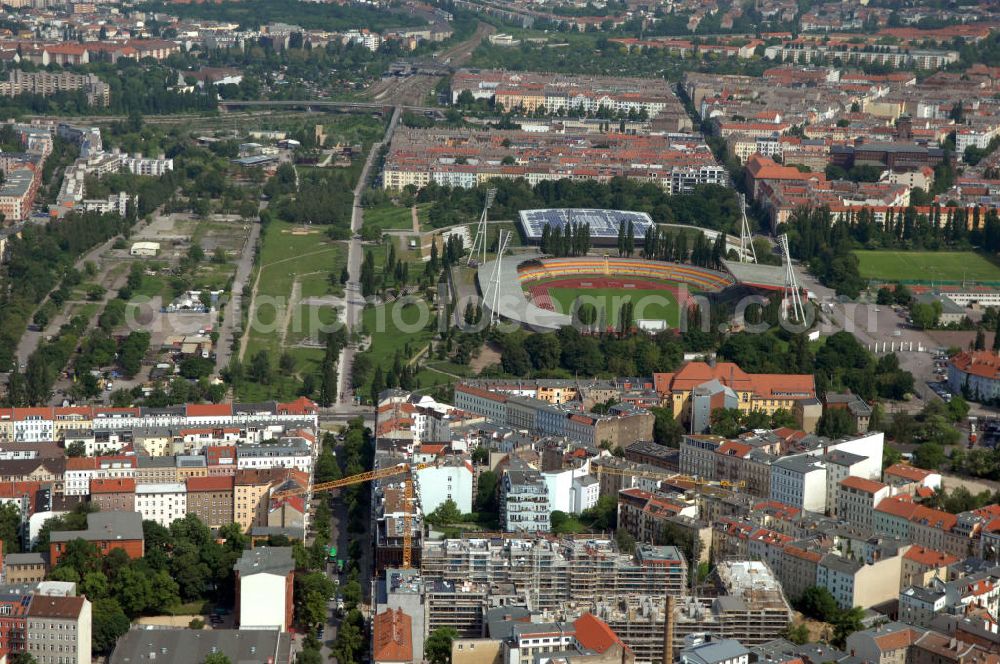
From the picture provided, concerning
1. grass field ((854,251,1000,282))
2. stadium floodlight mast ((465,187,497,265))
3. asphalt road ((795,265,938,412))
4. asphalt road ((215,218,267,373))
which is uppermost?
stadium floodlight mast ((465,187,497,265))

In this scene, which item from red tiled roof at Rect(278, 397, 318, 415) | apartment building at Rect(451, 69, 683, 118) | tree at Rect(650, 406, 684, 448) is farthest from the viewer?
apartment building at Rect(451, 69, 683, 118)

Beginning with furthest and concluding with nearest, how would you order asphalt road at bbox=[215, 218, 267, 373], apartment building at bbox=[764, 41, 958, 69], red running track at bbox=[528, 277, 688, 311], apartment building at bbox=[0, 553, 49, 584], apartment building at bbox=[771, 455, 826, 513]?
apartment building at bbox=[764, 41, 958, 69], red running track at bbox=[528, 277, 688, 311], asphalt road at bbox=[215, 218, 267, 373], apartment building at bbox=[771, 455, 826, 513], apartment building at bbox=[0, 553, 49, 584]

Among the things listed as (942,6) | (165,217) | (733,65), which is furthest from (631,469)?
(942,6)

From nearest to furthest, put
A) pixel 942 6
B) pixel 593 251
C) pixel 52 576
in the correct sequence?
pixel 52 576 → pixel 593 251 → pixel 942 6

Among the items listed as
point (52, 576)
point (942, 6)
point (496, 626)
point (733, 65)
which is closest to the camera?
point (496, 626)

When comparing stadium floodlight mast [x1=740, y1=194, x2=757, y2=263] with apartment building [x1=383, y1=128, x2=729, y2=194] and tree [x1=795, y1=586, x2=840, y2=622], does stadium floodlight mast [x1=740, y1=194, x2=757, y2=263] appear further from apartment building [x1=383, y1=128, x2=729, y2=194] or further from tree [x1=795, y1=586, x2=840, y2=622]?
tree [x1=795, y1=586, x2=840, y2=622]

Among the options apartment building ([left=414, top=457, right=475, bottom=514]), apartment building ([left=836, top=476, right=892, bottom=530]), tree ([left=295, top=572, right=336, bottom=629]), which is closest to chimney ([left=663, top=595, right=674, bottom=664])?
tree ([left=295, top=572, right=336, bottom=629])

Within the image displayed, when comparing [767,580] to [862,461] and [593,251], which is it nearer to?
[862,461]

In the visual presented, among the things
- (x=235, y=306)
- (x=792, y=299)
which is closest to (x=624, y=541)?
(x=792, y=299)

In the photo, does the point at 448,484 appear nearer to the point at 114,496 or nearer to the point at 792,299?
the point at 114,496
